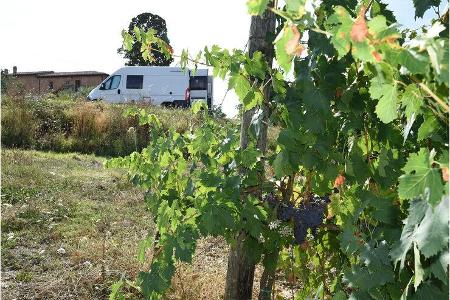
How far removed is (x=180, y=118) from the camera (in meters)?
14.3

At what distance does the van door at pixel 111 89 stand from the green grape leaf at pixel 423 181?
23.5 meters

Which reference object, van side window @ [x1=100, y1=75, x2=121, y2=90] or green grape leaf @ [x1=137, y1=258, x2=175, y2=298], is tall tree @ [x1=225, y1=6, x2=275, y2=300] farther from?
van side window @ [x1=100, y1=75, x2=121, y2=90]

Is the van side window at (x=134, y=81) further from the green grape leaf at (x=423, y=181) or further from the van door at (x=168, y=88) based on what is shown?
the green grape leaf at (x=423, y=181)

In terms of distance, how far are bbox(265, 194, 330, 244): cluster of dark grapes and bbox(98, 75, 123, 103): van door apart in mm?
22131

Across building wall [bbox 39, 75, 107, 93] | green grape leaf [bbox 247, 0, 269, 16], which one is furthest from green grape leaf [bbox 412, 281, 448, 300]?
building wall [bbox 39, 75, 107, 93]

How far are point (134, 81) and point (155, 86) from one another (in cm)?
112

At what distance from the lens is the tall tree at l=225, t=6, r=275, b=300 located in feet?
8.08

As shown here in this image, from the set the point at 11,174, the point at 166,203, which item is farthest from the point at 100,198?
the point at 166,203

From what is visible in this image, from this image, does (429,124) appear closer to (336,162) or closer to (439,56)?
(439,56)

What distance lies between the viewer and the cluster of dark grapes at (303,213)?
7.44ft

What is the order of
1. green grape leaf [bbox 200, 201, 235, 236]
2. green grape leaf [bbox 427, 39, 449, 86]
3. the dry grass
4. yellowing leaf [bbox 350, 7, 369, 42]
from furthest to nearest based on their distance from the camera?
1. the dry grass
2. green grape leaf [bbox 200, 201, 235, 236]
3. yellowing leaf [bbox 350, 7, 369, 42]
4. green grape leaf [bbox 427, 39, 449, 86]

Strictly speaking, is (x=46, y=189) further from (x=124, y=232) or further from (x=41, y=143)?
(x=41, y=143)

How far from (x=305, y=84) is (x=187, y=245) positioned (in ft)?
2.91

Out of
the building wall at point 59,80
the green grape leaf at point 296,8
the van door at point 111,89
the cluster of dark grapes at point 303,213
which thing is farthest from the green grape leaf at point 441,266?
the building wall at point 59,80
